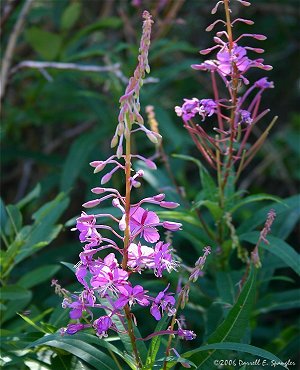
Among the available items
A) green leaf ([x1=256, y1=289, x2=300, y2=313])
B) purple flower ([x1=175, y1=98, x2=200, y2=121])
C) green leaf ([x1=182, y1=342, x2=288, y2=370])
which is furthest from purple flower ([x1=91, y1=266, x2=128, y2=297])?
green leaf ([x1=256, y1=289, x2=300, y2=313])

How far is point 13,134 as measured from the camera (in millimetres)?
3375

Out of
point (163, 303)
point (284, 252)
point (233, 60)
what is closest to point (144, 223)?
point (163, 303)

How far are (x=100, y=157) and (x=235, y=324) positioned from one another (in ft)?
6.01

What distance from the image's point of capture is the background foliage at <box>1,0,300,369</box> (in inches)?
74.8

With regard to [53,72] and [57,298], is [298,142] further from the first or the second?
[57,298]

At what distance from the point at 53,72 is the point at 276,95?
2.06 m

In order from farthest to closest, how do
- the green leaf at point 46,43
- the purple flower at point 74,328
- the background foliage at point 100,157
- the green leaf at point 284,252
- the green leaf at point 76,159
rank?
the green leaf at point 46,43, the green leaf at point 76,159, the background foliage at point 100,157, the green leaf at point 284,252, the purple flower at point 74,328

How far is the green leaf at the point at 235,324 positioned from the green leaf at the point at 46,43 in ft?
6.36

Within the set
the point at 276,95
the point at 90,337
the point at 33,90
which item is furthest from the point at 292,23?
the point at 90,337

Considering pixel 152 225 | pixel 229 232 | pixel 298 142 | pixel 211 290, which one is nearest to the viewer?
pixel 152 225

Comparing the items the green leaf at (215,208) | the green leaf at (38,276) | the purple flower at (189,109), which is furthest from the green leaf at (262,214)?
the green leaf at (38,276)

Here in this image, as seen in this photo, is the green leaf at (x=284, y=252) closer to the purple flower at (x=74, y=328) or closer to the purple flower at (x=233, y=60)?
the purple flower at (x=233, y=60)

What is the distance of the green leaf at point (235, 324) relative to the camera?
1468 millimetres

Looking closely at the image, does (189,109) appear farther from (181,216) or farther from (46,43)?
(46,43)
